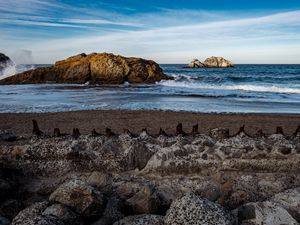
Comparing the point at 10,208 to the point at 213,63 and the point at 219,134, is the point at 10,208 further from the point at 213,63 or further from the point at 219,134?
the point at 213,63

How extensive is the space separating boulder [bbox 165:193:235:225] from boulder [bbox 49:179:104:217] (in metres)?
0.68

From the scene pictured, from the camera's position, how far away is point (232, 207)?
372 centimetres

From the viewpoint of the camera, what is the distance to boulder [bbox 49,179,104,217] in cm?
331

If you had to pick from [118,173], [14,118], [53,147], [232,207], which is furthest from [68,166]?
[14,118]

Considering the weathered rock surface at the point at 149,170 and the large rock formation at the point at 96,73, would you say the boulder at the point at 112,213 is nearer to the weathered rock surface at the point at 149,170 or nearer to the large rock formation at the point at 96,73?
the weathered rock surface at the point at 149,170

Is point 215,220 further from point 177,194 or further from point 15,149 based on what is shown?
point 15,149

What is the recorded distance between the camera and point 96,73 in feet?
127

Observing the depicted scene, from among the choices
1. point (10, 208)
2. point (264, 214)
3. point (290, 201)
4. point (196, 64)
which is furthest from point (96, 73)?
point (196, 64)

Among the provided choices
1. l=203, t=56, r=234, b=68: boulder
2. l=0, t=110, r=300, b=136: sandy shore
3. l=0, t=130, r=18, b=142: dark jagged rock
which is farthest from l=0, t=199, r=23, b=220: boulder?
l=203, t=56, r=234, b=68: boulder

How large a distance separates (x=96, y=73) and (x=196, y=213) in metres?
36.5

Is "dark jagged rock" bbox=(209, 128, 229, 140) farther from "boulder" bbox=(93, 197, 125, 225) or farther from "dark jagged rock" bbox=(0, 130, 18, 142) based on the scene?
"dark jagged rock" bbox=(0, 130, 18, 142)

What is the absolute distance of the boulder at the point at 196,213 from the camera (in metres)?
2.91

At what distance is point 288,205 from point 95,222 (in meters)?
1.72

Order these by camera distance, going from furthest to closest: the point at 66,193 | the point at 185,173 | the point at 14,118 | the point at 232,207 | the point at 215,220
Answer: the point at 14,118 < the point at 185,173 < the point at 232,207 < the point at 66,193 < the point at 215,220
